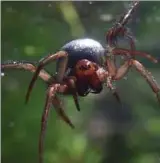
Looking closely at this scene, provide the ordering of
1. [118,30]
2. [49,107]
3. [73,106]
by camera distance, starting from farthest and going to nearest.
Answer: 1. [73,106]
2. [118,30]
3. [49,107]

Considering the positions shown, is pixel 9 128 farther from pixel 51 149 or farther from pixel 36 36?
pixel 36 36

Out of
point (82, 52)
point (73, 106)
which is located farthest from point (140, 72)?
point (73, 106)

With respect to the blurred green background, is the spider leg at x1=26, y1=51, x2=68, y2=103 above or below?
above

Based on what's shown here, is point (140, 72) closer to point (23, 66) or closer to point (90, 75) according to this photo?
point (90, 75)

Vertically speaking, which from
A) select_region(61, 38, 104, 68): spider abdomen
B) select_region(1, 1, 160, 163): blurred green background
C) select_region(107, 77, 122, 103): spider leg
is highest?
select_region(61, 38, 104, 68): spider abdomen

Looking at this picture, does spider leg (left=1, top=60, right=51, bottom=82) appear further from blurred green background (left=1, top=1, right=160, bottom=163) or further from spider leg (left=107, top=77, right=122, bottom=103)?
blurred green background (left=1, top=1, right=160, bottom=163)

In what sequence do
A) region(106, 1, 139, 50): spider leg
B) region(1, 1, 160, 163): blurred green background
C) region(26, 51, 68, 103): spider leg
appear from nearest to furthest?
region(26, 51, 68, 103): spider leg, region(106, 1, 139, 50): spider leg, region(1, 1, 160, 163): blurred green background

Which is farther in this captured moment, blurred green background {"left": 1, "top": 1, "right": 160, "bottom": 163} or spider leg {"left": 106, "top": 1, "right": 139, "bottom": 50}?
blurred green background {"left": 1, "top": 1, "right": 160, "bottom": 163}

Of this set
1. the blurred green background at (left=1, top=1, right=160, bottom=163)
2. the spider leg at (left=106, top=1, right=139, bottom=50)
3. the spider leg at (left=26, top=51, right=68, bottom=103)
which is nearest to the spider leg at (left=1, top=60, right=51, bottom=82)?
the spider leg at (left=26, top=51, right=68, bottom=103)

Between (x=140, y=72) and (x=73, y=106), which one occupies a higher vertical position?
(x=140, y=72)
